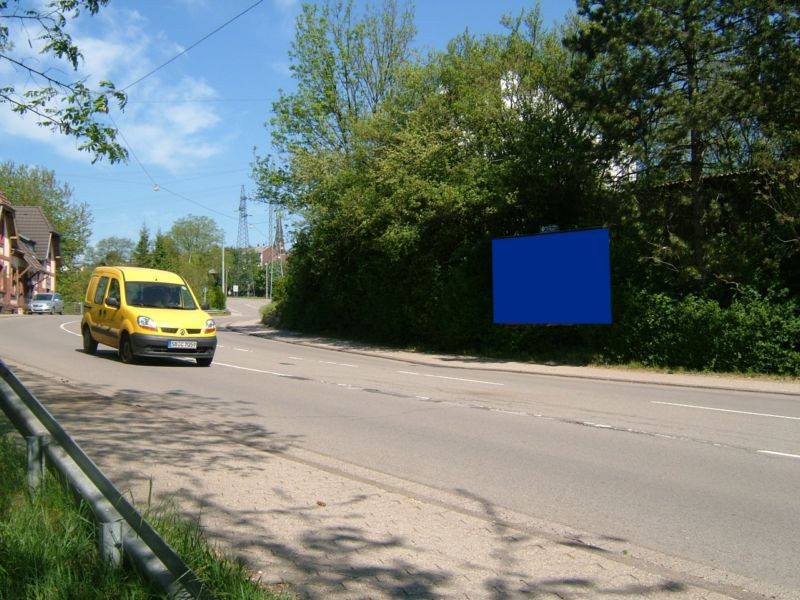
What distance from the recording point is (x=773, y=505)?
5883 millimetres

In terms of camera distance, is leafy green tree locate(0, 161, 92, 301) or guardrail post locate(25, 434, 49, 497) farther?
leafy green tree locate(0, 161, 92, 301)

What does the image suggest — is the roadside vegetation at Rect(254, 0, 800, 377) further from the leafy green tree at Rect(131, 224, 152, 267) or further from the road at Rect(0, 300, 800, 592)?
the leafy green tree at Rect(131, 224, 152, 267)

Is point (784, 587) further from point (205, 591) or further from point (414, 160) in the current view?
point (414, 160)

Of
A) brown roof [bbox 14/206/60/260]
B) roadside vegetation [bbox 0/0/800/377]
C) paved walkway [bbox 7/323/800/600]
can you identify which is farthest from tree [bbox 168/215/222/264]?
paved walkway [bbox 7/323/800/600]

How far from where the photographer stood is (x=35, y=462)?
15.1 ft

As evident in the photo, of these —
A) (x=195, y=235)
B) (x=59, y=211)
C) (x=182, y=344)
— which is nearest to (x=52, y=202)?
(x=59, y=211)

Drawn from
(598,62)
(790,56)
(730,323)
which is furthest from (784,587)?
(598,62)

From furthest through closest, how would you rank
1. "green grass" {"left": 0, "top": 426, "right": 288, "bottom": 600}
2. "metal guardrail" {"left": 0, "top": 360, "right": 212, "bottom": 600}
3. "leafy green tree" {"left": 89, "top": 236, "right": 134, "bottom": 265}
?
"leafy green tree" {"left": 89, "top": 236, "right": 134, "bottom": 265}, "green grass" {"left": 0, "top": 426, "right": 288, "bottom": 600}, "metal guardrail" {"left": 0, "top": 360, "right": 212, "bottom": 600}

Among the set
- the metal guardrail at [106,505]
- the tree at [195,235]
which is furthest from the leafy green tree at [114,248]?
the metal guardrail at [106,505]

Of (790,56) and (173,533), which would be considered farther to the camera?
(790,56)

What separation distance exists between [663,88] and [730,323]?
6.37 metres

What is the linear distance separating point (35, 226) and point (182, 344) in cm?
6189

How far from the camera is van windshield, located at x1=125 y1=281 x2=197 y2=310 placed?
52.3 ft

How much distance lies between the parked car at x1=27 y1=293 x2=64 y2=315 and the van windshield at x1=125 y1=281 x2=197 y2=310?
4256 cm
